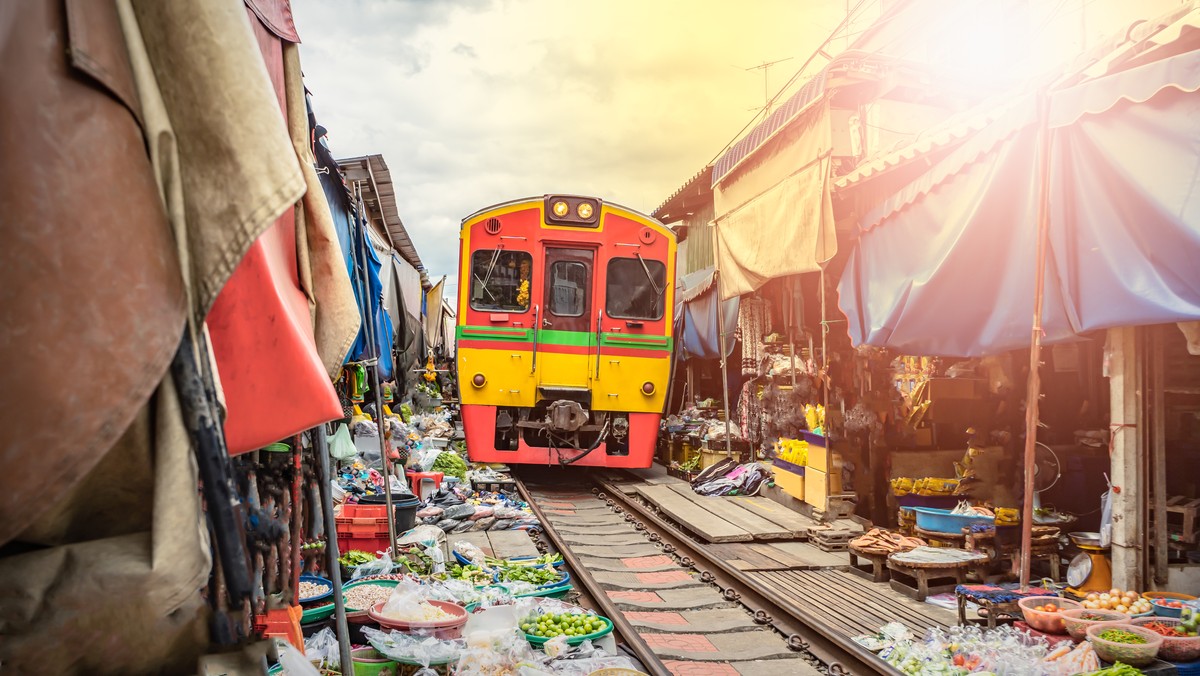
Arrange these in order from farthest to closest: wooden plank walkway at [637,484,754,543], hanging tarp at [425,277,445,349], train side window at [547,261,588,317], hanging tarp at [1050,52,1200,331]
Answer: hanging tarp at [425,277,445,349], train side window at [547,261,588,317], wooden plank walkway at [637,484,754,543], hanging tarp at [1050,52,1200,331]

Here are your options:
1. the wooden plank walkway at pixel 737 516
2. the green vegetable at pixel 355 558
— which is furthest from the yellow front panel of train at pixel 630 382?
the green vegetable at pixel 355 558

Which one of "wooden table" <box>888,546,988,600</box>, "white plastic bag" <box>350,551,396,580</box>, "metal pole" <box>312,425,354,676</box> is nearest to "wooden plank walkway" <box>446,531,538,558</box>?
"white plastic bag" <box>350,551,396,580</box>

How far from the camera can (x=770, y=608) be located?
5.40 metres

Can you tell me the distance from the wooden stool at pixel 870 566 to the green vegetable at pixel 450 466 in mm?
5288

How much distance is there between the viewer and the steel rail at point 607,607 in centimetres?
425

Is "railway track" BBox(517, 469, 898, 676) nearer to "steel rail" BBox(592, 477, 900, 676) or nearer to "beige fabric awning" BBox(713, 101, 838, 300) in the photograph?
"steel rail" BBox(592, 477, 900, 676)

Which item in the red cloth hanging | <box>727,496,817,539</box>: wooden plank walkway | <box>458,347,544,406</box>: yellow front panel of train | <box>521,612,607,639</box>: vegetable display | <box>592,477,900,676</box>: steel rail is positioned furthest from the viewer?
<box>458,347,544,406</box>: yellow front panel of train

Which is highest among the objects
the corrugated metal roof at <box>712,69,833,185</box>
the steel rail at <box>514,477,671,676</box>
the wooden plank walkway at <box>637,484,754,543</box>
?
the corrugated metal roof at <box>712,69,833,185</box>

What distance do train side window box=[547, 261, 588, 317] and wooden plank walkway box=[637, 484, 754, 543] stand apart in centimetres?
245

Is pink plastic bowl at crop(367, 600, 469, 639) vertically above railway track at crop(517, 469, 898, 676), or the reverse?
pink plastic bowl at crop(367, 600, 469, 639)

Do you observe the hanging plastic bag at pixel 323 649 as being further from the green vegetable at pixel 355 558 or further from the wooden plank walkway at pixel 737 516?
the wooden plank walkway at pixel 737 516

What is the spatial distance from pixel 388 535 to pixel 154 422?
4.83 metres

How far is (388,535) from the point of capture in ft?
Result: 19.2

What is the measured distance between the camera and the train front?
9438 millimetres
